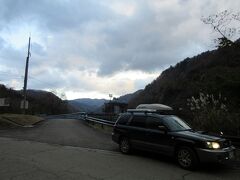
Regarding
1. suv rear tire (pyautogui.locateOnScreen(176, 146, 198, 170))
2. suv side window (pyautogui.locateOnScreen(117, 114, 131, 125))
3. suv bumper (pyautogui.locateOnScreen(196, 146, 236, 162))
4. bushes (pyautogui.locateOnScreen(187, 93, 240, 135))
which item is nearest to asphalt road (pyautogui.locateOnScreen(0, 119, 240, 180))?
suv rear tire (pyautogui.locateOnScreen(176, 146, 198, 170))

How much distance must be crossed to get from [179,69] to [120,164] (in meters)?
117

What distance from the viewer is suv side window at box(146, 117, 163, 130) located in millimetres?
13141

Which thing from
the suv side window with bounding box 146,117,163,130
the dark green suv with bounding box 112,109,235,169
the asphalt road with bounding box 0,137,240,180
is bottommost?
the asphalt road with bounding box 0,137,240,180

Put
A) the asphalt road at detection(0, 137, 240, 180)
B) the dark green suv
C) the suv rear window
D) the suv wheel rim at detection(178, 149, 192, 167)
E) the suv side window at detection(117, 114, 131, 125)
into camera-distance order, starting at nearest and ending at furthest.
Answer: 1. the asphalt road at detection(0, 137, 240, 180)
2. the dark green suv
3. the suv wheel rim at detection(178, 149, 192, 167)
4. the suv rear window
5. the suv side window at detection(117, 114, 131, 125)

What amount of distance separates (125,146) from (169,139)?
2.52 meters

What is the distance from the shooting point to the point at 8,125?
27562 mm

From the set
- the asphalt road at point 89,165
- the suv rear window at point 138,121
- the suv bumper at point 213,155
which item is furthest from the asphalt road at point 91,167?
the suv rear window at point 138,121

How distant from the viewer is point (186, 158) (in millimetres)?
11484

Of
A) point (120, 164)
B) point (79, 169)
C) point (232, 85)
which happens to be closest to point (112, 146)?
point (120, 164)

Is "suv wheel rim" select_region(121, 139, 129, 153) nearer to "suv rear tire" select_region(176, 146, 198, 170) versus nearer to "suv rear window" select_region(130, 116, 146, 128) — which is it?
"suv rear window" select_region(130, 116, 146, 128)

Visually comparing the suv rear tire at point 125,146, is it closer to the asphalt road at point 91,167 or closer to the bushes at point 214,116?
the asphalt road at point 91,167

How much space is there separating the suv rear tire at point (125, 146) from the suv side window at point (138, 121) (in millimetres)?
659

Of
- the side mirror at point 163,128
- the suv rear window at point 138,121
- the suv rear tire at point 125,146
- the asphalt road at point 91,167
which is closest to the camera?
the asphalt road at point 91,167

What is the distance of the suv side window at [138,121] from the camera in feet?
45.6
